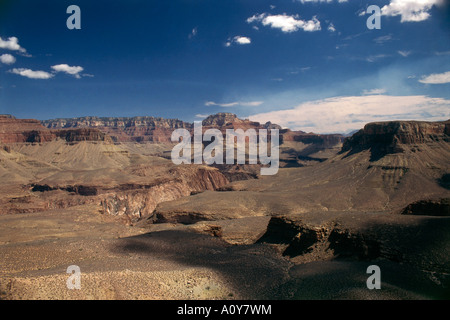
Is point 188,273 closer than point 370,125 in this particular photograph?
Yes

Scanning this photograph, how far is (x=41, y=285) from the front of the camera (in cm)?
1338

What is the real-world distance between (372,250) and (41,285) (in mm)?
20875

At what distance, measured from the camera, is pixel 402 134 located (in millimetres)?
73250

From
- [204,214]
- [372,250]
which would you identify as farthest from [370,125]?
[372,250]

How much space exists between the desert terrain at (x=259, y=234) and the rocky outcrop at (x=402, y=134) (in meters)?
0.31

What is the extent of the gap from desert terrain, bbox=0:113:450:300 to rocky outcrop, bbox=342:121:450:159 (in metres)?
0.31

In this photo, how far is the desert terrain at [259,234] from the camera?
16.2m

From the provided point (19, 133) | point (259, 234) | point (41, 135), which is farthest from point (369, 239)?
point (19, 133)

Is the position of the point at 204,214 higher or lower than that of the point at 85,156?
lower
